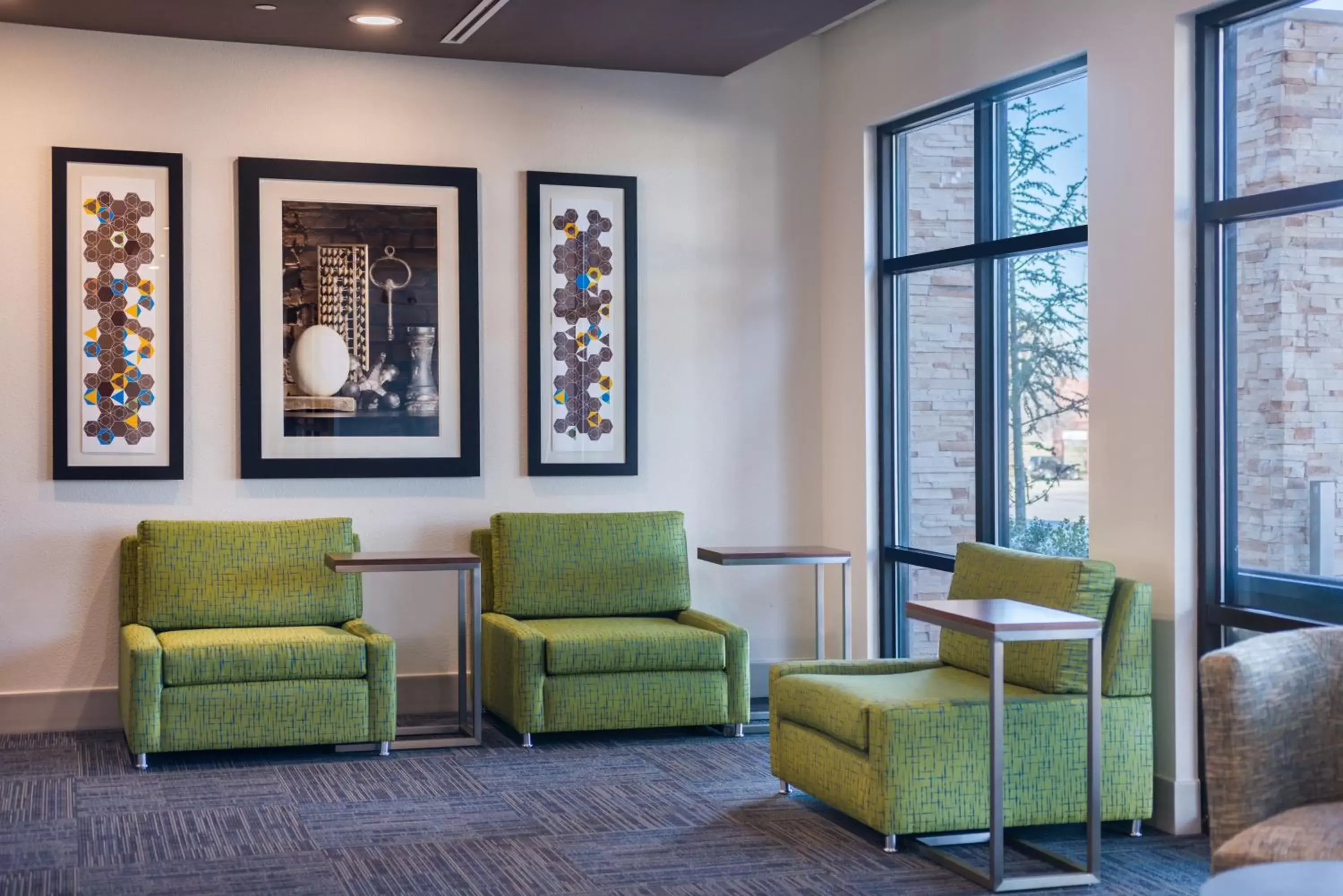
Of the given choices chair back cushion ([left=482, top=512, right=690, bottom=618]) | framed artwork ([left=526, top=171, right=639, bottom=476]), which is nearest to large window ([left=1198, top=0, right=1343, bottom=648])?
chair back cushion ([left=482, top=512, right=690, bottom=618])

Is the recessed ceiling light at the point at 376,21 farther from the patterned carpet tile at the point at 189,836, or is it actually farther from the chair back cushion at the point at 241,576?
the patterned carpet tile at the point at 189,836

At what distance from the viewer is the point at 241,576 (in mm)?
5984

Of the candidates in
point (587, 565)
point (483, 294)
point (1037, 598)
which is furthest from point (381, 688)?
point (1037, 598)

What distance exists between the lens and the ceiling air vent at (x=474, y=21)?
5.64 metres

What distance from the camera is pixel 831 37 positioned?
23.2 feet

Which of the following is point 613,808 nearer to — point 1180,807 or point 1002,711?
point 1002,711

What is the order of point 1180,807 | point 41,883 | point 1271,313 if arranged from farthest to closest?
point 1180,807
point 1271,313
point 41,883

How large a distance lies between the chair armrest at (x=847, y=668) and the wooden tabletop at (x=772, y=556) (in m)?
0.86

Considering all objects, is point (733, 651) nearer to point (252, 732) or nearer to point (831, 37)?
point (252, 732)

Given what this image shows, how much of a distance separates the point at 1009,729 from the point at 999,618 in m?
0.50

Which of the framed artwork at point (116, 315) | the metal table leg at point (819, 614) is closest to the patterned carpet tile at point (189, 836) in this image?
the framed artwork at point (116, 315)

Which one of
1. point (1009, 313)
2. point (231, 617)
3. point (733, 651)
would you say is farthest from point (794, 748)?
point (231, 617)

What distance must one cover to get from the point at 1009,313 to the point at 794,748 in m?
2.00

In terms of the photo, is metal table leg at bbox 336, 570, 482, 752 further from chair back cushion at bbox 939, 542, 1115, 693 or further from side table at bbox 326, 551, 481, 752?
chair back cushion at bbox 939, 542, 1115, 693
